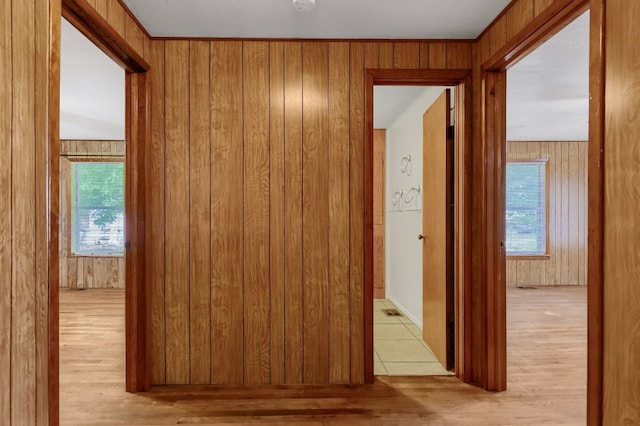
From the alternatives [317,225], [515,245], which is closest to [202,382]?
[317,225]

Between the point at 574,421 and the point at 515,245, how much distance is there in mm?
4479

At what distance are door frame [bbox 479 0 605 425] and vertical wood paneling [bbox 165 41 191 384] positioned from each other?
203 cm

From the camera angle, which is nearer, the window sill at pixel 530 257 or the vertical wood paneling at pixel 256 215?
the vertical wood paneling at pixel 256 215

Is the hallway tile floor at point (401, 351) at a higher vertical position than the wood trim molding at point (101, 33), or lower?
lower

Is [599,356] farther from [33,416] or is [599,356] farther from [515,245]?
[515,245]

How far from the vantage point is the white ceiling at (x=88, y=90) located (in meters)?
2.75

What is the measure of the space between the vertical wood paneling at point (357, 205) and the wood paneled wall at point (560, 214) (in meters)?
4.44

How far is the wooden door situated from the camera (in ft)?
9.08

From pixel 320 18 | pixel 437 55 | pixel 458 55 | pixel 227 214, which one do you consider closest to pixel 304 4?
pixel 320 18

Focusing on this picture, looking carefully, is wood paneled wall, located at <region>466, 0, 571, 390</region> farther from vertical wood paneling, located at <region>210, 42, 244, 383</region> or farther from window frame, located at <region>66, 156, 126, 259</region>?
window frame, located at <region>66, 156, 126, 259</region>

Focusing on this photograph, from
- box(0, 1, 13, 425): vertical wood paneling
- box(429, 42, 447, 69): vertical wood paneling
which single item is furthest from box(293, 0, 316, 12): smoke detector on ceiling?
box(0, 1, 13, 425): vertical wood paneling

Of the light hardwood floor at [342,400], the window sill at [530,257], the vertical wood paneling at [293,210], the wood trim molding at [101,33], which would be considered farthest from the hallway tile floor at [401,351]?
the window sill at [530,257]

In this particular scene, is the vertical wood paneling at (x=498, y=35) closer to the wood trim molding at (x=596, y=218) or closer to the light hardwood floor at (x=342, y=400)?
the wood trim molding at (x=596, y=218)

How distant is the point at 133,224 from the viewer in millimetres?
2438
